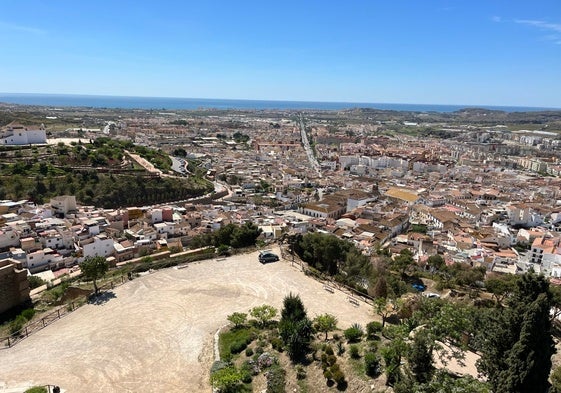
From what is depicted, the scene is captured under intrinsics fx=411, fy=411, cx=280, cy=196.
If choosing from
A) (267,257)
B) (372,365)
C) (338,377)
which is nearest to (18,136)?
(267,257)

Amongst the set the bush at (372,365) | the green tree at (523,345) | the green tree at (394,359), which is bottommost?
the bush at (372,365)

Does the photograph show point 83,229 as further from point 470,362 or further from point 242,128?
point 242,128

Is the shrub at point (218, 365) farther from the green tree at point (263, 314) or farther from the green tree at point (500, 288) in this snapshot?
the green tree at point (500, 288)

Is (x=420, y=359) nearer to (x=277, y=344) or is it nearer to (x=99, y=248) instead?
(x=277, y=344)

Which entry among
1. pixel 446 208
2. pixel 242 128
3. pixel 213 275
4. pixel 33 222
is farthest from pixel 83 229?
pixel 242 128

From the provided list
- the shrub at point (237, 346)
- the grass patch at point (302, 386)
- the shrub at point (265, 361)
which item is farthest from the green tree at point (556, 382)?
the shrub at point (237, 346)

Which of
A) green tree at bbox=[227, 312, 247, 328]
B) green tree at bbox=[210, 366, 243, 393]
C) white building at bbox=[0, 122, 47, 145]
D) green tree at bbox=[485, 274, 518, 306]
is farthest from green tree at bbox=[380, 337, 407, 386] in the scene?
white building at bbox=[0, 122, 47, 145]

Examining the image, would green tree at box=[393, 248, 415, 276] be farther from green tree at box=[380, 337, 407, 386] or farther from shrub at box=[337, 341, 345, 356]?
green tree at box=[380, 337, 407, 386]
